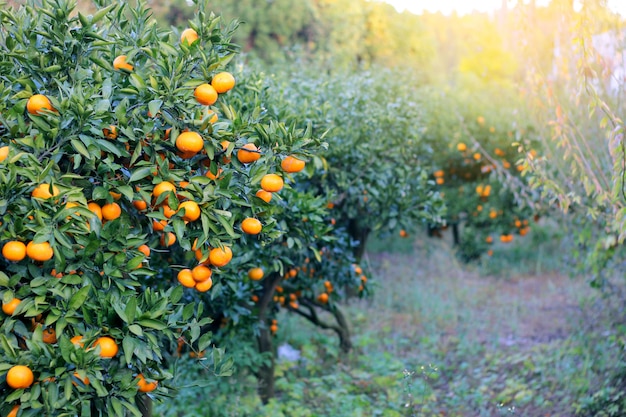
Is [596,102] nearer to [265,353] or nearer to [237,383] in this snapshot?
[265,353]

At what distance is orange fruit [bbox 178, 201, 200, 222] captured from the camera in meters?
1.85

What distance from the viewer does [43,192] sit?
167 cm

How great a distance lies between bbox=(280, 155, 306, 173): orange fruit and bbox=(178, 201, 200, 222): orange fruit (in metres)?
0.33

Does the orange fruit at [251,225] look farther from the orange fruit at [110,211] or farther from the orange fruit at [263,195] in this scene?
the orange fruit at [110,211]

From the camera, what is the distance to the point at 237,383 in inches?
155

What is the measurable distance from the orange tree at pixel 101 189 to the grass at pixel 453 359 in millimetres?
1608

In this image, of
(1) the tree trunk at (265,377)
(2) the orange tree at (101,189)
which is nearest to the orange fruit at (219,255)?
(2) the orange tree at (101,189)

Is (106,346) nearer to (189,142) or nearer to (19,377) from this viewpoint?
(19,377)

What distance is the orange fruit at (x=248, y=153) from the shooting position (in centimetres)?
197

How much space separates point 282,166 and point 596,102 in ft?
5.29

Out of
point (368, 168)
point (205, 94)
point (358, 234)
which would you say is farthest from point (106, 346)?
point (358, 234)

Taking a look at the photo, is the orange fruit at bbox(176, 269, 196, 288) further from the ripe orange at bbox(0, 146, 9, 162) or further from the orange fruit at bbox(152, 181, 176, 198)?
the ripe orange at bbox(0, 146, 9, 162)

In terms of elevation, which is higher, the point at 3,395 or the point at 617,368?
the point at 3,395

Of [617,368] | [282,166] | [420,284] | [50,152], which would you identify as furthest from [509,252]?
[50,152]
